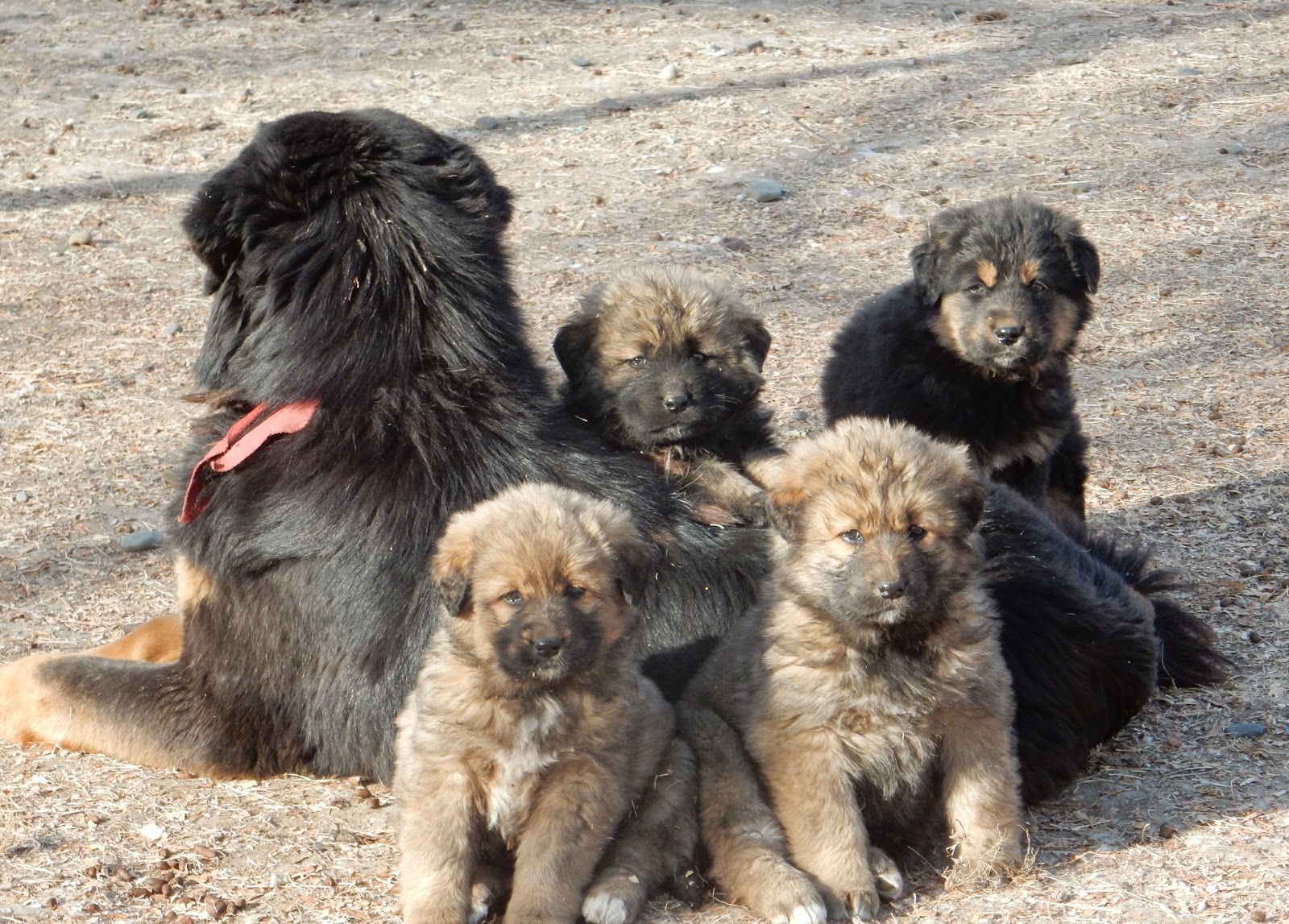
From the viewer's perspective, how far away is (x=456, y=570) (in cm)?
356

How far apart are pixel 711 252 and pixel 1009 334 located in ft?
12.2

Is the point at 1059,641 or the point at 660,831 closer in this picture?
the point at 660,831

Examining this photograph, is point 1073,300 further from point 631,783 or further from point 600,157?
point 600,157

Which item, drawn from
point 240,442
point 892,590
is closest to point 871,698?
point 892,590

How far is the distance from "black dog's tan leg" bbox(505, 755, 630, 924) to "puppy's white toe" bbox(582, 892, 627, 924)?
3cm

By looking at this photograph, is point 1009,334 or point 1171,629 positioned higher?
point 1009,334

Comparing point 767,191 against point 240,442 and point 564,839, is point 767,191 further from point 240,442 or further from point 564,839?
point 564,839

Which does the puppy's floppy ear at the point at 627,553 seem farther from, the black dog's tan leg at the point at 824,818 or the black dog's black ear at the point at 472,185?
the black dog's black ear at the point at 472,185

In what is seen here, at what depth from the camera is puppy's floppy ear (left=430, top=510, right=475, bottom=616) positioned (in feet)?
11.7

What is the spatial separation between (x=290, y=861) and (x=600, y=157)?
767 centimetres

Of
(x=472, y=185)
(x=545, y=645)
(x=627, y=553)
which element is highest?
(x=472, y=185)

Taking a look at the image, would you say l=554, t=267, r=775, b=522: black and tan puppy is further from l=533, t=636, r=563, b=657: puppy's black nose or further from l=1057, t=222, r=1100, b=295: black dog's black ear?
l=1057, t=222, r=1100, b=295: black dog's black ear

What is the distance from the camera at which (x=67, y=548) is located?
641cm

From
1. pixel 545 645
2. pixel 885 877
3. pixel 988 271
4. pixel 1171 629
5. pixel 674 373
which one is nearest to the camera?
pixel 545 645
